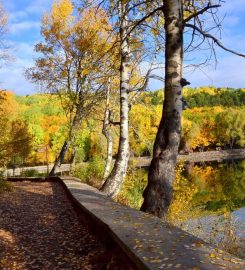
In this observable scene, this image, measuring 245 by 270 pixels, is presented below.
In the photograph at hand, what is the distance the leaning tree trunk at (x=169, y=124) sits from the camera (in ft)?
22.7

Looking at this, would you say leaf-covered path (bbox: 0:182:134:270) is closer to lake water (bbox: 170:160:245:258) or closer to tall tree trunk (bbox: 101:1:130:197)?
tall tree trunk (bbox: 101:1:130:197)

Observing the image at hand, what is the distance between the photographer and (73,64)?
23031mm

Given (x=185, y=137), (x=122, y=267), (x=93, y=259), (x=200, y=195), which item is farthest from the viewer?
(x=185, y=137)

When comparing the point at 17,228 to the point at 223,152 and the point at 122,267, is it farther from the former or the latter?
the point at 223,152

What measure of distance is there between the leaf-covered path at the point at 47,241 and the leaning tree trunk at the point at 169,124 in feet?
4.50

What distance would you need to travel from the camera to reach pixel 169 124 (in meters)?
6.94

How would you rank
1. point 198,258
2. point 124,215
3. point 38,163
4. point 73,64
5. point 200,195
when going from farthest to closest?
point 38,163 < point 200,195 < point 73,64 < point 124,215 < point 198,258

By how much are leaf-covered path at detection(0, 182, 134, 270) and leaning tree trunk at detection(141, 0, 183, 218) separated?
4.50ft

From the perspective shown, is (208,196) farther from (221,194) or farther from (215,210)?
(215,210)

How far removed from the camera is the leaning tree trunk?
693cm

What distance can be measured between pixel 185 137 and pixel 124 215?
256ft

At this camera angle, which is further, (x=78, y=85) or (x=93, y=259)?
(x=78, y=85)

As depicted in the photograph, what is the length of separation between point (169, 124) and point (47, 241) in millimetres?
2743

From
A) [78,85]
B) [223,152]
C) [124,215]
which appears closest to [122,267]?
[124,215]
